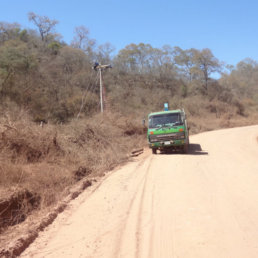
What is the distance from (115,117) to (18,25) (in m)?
43.3

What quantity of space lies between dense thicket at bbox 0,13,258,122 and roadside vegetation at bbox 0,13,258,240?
0.13 m

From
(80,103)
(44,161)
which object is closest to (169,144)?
(44,161)

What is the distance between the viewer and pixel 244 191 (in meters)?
6.74

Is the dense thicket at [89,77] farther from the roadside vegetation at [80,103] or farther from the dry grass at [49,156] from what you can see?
the dry grass at [49,156]

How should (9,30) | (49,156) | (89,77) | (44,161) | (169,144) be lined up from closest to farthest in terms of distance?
(44,161) → (49,156) → (169,144) → (89,77) → (9,30)

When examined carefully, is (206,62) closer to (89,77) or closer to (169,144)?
(89,77)

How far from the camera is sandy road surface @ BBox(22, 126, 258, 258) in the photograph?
161 inches

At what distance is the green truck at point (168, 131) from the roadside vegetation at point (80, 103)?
1.79 meters

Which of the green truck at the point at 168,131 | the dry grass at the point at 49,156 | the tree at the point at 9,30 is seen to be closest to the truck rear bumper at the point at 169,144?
the green truck at the point at 168,131

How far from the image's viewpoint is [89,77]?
129ft

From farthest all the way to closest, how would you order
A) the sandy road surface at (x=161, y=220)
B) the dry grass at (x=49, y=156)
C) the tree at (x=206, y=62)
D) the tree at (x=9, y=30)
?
1. the tree at (x=206, y=62)
2. the tree at (x=9, y=30)
3. the dry grass at (x=49, y=156)
4. the sandy road surface at (x=161, y=220)

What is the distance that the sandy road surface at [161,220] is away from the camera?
4.09 metres

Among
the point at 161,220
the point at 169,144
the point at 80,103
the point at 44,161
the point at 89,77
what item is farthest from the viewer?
the point at 89,77

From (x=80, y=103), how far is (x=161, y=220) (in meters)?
26.0
